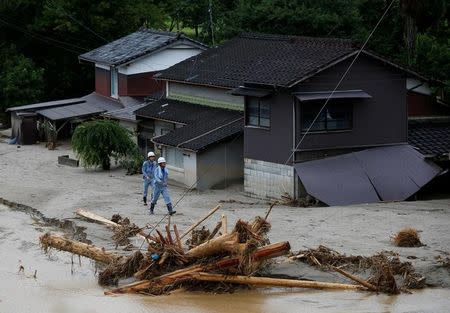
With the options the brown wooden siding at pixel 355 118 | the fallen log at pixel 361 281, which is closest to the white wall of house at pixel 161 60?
the brown wooden siding at pixel 355 118

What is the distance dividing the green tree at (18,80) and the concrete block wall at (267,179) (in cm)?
2343

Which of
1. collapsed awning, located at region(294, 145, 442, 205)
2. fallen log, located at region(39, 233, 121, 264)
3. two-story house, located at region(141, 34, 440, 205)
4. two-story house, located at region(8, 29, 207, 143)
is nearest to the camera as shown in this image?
fallen log, located at region(39, 233, 121, 264)

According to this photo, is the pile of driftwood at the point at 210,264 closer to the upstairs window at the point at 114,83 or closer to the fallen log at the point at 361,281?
the fallen log at the point at 361,281

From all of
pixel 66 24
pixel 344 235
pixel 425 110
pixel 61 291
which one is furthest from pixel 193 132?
pixel 66 24

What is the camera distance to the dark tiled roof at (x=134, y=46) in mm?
46031

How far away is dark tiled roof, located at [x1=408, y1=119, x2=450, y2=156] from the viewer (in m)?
31.9

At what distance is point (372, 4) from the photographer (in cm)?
4706

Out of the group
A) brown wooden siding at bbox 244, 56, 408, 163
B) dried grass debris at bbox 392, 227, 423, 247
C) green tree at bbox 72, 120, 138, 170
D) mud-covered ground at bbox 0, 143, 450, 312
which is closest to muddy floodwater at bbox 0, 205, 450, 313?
mud-covered ground at bbox 0, 143, 450, 312

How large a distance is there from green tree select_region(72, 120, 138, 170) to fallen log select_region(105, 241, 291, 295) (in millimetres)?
17953

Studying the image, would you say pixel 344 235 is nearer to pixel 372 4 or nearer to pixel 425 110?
pixel 425 110

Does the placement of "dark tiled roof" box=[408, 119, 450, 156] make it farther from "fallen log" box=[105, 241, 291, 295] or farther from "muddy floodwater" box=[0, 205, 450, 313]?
"fallen log" box=[105, 241, 291, 295]

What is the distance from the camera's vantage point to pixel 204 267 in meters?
19.9

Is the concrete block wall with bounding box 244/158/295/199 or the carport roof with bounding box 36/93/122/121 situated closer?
the concrete block wall with bounding box 244/158/295/199

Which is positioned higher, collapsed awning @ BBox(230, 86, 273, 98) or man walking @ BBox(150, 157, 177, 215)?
collapsed awning @ BBox(230, 86, 273, 98)
